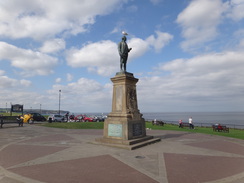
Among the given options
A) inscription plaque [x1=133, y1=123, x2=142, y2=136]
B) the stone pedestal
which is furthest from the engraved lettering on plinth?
inscription plaque [x1=133, y1=123, x2=142, y2=136]

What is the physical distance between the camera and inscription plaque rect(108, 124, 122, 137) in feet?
33.8

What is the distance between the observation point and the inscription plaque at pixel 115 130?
1029cm

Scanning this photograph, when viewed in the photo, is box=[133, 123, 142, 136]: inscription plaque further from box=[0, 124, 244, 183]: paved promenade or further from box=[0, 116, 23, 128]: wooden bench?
box=[0, 116, 23, 128]: wooden bench

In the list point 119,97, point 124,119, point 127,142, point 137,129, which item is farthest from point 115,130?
point 119,97

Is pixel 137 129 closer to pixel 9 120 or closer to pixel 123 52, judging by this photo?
pixel 123 52

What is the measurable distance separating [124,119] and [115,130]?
2.76 ft

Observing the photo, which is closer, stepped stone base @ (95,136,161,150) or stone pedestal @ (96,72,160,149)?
stepped stone base @ (95,136,161,150)

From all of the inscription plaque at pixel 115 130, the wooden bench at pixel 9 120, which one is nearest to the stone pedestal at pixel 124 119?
the inscription plaque at pixel 115 130

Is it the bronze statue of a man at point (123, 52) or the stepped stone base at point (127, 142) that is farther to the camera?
the bronze statue of a man at point (123, 52)

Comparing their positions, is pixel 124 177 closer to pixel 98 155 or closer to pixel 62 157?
pixel 98 155

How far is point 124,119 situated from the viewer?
10.3 meters

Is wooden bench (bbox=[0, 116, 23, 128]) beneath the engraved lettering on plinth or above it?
beneath

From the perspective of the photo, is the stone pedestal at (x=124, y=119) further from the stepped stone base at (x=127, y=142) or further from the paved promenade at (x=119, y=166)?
the paved promenade at (x=119, y=166)

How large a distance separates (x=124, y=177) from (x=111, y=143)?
4794 mm
